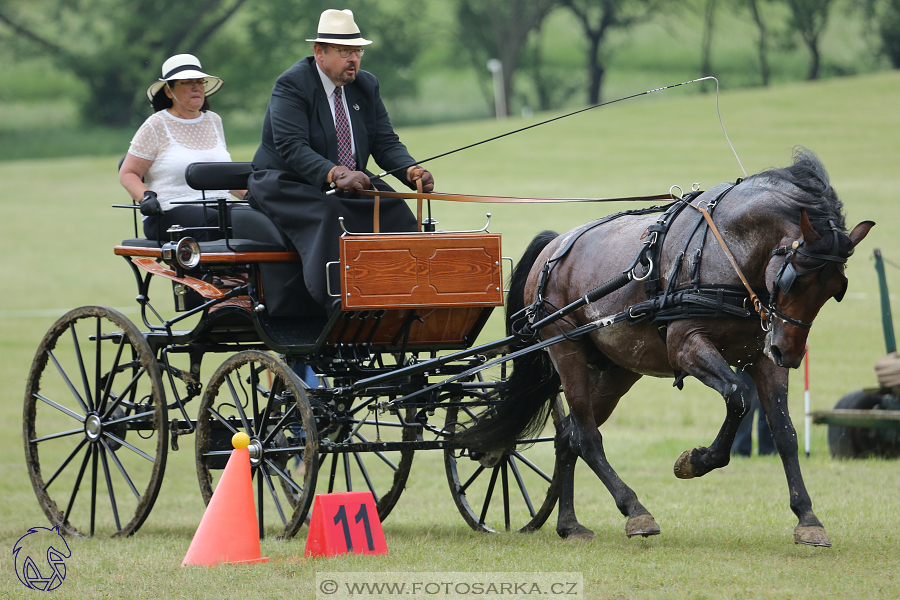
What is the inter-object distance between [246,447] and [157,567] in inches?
24.5

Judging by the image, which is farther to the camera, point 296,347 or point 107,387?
point 107,387

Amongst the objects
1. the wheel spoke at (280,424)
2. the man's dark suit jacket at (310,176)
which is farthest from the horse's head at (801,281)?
the wheel spoke at (280,424)

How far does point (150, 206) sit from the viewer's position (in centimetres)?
589

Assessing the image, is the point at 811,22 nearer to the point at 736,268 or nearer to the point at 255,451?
the point at 736,268

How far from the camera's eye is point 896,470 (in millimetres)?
7684

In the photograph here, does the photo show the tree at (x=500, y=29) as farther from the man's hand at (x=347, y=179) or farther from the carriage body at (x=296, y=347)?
the man's hand at (x=347, y=179)

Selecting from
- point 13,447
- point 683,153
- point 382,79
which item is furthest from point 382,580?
point 382,79

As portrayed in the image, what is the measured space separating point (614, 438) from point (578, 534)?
4.55 m

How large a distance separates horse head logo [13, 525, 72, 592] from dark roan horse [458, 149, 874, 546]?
199 centimetres

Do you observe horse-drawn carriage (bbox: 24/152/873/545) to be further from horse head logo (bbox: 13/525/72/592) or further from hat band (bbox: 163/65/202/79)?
hat band (bbox: 163/65/202/79)

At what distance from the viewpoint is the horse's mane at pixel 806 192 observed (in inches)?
178

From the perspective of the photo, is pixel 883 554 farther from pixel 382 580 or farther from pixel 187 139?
pixel 187 139

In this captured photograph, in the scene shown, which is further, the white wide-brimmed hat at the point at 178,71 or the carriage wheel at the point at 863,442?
the carriage wheel at the point at 863,442

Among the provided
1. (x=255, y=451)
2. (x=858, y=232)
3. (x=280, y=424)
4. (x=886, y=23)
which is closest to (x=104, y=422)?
(x=255, y=451)
